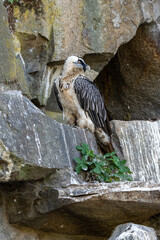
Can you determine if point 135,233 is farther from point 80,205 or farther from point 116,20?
point 116,20

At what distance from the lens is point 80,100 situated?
6.75 metres

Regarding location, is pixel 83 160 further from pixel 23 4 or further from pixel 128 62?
pixel 128 62

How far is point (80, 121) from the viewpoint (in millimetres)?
6750

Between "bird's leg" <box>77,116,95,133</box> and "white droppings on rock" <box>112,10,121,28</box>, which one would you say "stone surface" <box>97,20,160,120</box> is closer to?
"white droppings on rock" <box>112,10,121,28</box>

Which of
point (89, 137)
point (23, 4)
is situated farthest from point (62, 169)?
point (23, 4)

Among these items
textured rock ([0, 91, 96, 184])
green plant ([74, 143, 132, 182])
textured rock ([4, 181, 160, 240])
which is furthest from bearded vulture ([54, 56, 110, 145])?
textured rock ([4, 181, 160, 240])

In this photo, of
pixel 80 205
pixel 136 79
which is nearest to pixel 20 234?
pixel 80 205

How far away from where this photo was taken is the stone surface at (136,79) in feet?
28.0

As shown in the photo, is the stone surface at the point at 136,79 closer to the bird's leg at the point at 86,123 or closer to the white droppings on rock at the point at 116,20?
the white droppings on rock at the point at 116,20

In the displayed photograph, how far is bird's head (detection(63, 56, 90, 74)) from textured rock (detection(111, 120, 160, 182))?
0.97 metres

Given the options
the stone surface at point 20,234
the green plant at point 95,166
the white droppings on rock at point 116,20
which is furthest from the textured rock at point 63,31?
the stone surface at point 20,234

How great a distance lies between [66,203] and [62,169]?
477 mm

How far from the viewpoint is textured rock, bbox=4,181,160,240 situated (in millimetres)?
4496

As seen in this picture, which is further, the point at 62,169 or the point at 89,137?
the point at 89,137
